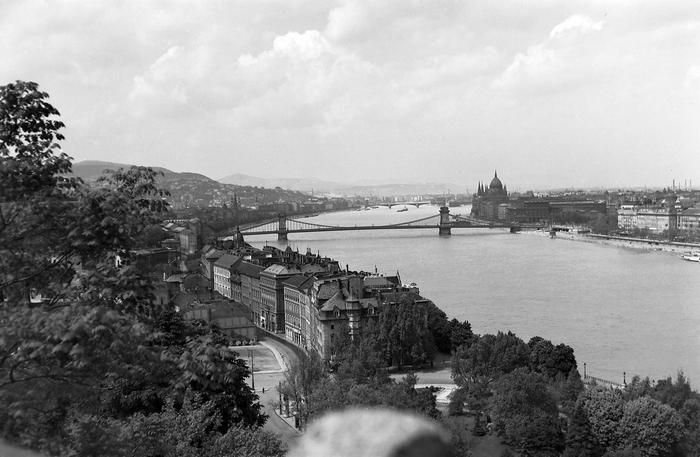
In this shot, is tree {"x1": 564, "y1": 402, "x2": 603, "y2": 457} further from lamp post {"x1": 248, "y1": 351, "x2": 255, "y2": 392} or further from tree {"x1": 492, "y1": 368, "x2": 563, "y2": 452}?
lamp post {"x1": 248, "y1": 351, "x2": 255, "y2": 392}

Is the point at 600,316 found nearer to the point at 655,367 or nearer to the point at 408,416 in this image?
the point at 655,367

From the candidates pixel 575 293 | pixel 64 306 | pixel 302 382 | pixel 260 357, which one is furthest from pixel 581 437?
pixel 575 293

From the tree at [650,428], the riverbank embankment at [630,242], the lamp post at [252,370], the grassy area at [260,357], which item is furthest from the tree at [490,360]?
the riverbank embankment at [630,242]

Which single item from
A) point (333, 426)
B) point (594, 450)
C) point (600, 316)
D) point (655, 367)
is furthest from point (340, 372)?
point (333, 426)

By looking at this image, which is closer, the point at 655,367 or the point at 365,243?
the point at 655,367

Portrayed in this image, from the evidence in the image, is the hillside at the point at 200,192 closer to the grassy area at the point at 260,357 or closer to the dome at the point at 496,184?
the dome at the point at 496,184

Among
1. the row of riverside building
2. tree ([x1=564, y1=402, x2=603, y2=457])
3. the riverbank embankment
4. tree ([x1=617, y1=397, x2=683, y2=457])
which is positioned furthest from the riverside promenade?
the riverbank embankment

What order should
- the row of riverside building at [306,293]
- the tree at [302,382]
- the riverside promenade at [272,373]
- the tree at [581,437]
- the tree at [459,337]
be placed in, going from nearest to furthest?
the tree at [581,437] < the riverside promenade at [272,373] < the tree at [302,382] < the tree at [459,337] < the row of riverside building at [306,293]
